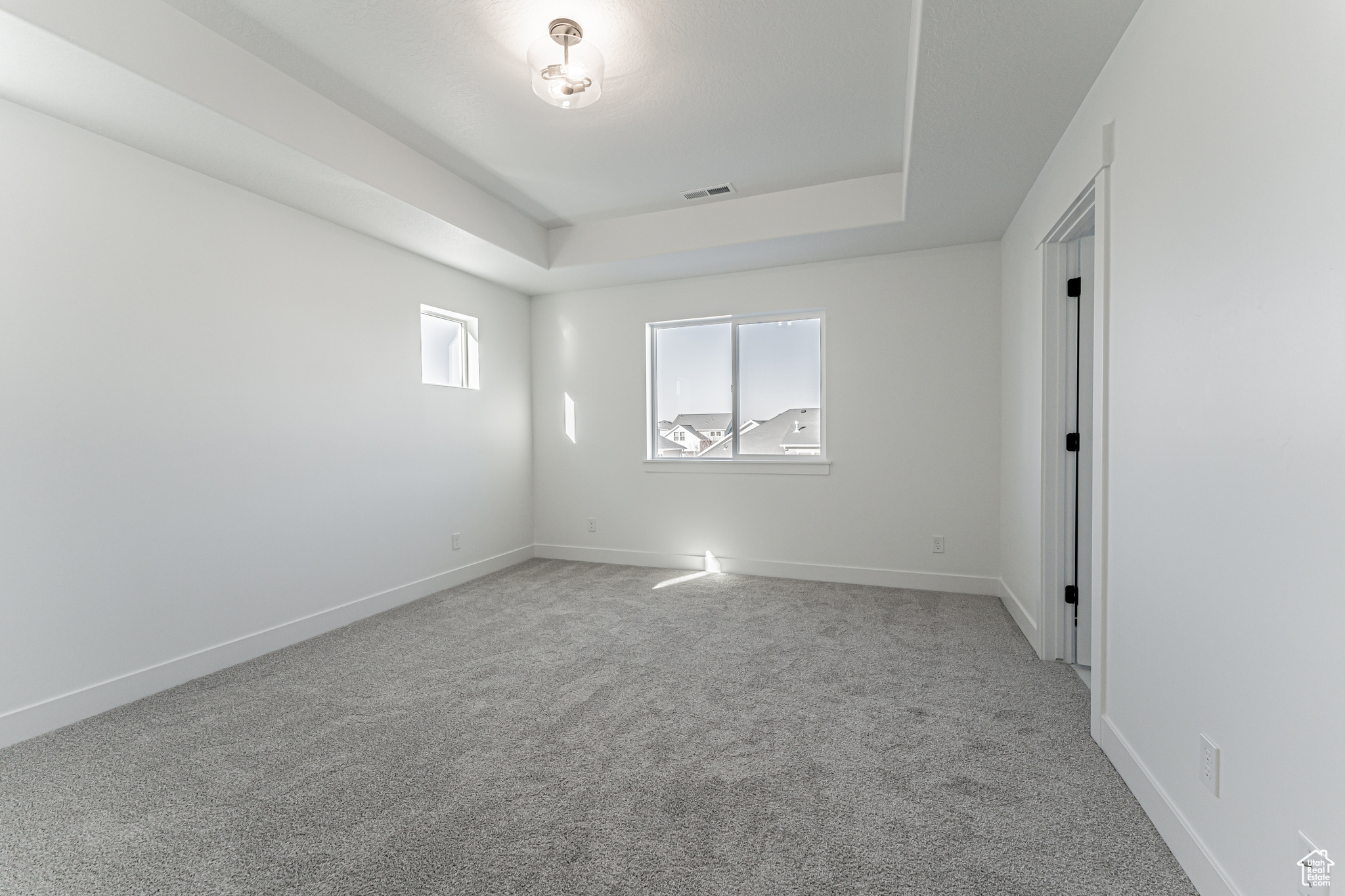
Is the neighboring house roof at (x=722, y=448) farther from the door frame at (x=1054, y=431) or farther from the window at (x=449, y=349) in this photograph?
the door frame at (x=1054, y=431)

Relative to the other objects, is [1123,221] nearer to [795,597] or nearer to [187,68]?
[795,597]

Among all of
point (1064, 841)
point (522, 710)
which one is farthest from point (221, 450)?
point (1064, 841)

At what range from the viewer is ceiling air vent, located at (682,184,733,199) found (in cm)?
392

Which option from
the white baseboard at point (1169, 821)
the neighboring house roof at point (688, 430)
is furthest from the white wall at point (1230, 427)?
the neighboring house roof at point (688, 430)

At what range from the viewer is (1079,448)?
2.92 metres

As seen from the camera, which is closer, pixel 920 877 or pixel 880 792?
pixel 920 877

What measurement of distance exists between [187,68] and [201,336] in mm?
1216

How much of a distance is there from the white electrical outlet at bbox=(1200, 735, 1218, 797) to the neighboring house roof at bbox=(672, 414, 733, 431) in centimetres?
378

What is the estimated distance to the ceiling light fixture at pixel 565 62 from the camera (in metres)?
2.29

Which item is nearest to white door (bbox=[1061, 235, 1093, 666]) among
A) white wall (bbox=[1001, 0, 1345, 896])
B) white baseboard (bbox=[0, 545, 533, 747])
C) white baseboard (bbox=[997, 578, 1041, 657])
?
white baseboard (bbox=[997, 578, 1041, 657])

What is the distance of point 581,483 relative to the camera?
17.8 feet

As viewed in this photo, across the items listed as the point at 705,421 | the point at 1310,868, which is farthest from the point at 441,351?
the point at 1310,868

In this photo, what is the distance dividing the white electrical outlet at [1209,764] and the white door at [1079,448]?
149 cm

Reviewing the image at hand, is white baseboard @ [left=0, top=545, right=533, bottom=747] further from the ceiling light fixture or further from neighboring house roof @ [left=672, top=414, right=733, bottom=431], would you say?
the ceiling light fixture
